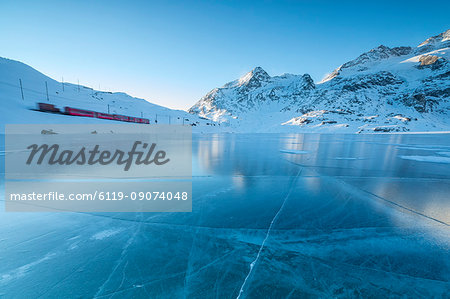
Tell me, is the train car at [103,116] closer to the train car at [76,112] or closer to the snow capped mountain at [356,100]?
the train car at [76,112]

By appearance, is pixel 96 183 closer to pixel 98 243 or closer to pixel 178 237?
pixel 98 243

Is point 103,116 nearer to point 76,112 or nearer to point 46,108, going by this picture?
point 76,112

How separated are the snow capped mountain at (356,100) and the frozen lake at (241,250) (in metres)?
65.8

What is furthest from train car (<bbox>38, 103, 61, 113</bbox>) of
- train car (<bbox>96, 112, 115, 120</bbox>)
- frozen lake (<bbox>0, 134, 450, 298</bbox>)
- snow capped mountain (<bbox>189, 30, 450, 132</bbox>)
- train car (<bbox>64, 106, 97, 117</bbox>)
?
snow capped mountain (<bbox>189, 30, 450, 132</bbox>)

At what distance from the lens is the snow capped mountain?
6406 cm

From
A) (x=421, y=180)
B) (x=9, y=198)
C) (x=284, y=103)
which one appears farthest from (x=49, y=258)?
(x=284, y=103)

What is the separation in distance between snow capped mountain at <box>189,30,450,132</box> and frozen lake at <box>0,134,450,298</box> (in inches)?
2591

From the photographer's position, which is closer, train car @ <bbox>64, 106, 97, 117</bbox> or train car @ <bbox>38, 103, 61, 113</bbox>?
train car @ <bbox>38, 103, 61, 113</bbox>

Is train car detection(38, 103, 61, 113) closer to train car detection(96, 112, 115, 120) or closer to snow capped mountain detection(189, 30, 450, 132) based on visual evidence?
train car detection(96, 112, 115, 120)

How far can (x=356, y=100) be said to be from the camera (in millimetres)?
84250

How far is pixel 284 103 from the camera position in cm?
12338

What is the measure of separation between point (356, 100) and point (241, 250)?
10732cm

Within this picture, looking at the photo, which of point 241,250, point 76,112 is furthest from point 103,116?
point 241,250

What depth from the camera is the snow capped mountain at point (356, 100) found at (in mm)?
64062
